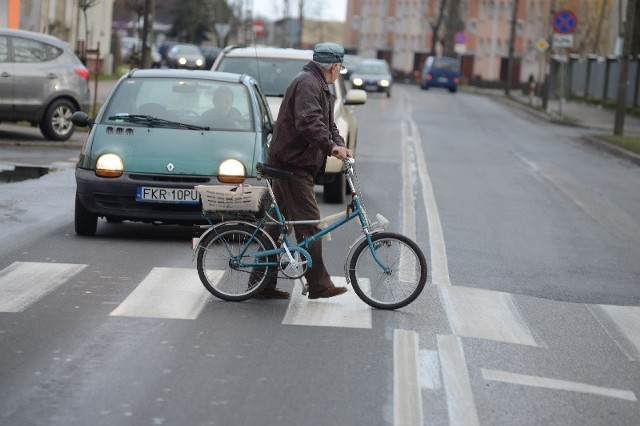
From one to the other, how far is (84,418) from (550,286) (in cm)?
572

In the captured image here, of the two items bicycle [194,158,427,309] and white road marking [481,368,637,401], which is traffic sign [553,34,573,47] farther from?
white road marking [481,368,637,401]

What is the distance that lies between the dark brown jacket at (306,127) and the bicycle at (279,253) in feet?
0.43

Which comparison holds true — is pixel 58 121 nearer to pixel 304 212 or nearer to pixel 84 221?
pixel 84 221

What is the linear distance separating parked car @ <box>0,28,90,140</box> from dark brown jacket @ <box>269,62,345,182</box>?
13.5m

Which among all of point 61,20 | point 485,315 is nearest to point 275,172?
point 485,315

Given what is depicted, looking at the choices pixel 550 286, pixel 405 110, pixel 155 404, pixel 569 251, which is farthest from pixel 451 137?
pixel 155 404

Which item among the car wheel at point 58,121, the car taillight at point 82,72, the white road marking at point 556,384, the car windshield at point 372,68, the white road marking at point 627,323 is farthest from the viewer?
the car windshield at point 372,68

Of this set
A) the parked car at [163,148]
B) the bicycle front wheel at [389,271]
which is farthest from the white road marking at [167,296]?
the parked car at [163,148]

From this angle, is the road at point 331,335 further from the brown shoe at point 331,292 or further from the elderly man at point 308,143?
the elderly man at point 308,143

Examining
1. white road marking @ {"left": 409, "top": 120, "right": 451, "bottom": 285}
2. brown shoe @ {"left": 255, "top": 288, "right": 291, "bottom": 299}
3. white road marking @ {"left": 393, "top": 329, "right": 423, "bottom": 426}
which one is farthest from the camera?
white road marking @ {"left": 409, "top": 120, "right": 451, "bottom": 285}

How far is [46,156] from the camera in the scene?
68.0ft

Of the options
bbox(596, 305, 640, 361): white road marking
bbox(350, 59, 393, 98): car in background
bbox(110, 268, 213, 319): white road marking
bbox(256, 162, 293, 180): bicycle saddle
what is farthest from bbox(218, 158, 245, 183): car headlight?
bbox(350, 59, 393, 98): car in background

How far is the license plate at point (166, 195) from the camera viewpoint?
1206 cm

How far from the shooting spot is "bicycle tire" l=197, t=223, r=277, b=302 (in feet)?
30.9
